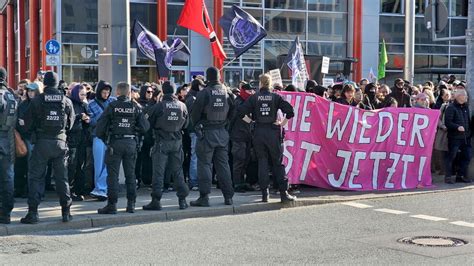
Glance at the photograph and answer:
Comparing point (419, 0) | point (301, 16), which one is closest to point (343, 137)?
point (301, 16)

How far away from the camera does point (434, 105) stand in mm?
13766

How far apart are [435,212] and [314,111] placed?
9.37ft

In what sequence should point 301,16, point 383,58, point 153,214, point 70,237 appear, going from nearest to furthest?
point 70,237
point 153,214
point 383,58
point 301,16

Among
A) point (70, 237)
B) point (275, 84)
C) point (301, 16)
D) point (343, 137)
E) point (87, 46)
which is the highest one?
point (301, 16)

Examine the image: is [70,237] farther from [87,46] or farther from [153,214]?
[87,46]

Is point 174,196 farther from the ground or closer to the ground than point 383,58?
closer to the ground

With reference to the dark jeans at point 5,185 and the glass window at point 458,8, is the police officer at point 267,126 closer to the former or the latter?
the dark jeans at point 5,185

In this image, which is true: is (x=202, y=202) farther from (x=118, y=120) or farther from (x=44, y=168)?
A: (x=44, y=168)

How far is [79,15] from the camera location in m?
26.2

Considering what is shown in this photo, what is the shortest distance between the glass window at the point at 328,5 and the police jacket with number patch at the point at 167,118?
21796 mm

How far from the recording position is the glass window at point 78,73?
2597 centimetres

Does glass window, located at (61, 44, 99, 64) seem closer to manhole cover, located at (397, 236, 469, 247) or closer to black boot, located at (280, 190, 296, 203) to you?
black boot, located at (280, 190, 296, 203)

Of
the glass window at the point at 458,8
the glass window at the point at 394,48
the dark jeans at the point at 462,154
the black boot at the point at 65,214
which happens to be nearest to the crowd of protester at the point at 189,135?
the dark jeans at the point at 462,154

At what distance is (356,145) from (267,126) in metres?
2.28
